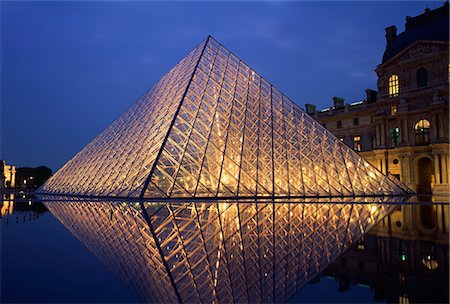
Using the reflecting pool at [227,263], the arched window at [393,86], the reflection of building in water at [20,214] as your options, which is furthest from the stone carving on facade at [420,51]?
the reflection of building in water at [20,214]

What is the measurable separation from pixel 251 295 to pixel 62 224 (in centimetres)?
640

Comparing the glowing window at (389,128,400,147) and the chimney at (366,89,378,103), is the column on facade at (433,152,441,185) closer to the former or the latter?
the glowing window at (389,128,400,147)

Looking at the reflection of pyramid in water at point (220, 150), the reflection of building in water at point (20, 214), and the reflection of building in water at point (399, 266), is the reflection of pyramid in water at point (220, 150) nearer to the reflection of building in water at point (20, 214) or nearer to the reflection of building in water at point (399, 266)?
the reflection of building in water at point (20, 214)

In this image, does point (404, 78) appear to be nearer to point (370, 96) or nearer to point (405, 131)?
point (405, 131)

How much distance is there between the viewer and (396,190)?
68.7 feet

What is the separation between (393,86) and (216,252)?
33.9m

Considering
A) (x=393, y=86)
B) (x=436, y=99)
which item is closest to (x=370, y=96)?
(x=393, y=86)

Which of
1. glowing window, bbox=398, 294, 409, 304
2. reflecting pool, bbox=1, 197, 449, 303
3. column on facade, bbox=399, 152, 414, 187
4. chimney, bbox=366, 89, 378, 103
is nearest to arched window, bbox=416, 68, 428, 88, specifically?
chimney, bbox=366, 89, 378, 103

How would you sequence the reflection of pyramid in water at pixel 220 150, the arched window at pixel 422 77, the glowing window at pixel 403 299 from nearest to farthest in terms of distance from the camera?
the glowing window at pixel 403 299 < the reflection of pyramid in water at pixel 220 150 < the arched window at pixel 422 77

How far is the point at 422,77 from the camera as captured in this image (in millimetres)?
31734

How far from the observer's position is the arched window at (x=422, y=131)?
30750 millimetres

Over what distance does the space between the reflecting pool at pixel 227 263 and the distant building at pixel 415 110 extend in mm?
25843

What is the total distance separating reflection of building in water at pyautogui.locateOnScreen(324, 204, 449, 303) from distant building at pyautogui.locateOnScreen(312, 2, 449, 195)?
25945 millimetres

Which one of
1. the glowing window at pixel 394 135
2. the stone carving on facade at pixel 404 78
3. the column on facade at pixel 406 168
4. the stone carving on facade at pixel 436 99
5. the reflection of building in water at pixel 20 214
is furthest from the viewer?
the glowing window at pixel 394 135
